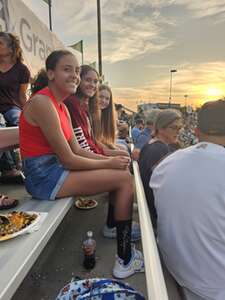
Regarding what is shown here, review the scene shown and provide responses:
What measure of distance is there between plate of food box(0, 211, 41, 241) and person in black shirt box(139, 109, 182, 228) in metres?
0.94

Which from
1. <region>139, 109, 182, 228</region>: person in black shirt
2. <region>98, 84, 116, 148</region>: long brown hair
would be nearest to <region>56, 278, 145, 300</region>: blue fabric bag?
<region>139, 109, 182, 228</region>: person in black shirt

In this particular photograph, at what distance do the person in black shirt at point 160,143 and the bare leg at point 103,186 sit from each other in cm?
26

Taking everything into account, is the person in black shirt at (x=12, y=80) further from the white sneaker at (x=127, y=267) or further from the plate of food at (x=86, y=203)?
the white sneaker at (x=127, y=267)

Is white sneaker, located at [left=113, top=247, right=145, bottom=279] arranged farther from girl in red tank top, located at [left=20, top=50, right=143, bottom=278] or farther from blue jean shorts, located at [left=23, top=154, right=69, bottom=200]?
blue jean shorts, located at [left=23, top=154, right=69, bottom=200]

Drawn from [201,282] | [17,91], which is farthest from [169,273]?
[17,91]

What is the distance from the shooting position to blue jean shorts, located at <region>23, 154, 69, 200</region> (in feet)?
6.58

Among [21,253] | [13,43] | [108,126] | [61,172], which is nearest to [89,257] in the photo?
[61,172]

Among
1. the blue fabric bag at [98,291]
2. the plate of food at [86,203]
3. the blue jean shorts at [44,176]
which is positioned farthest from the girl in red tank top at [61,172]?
the plate of food at [86,203]

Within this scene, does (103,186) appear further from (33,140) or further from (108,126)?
(108,126)

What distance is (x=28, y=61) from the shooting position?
219 inches

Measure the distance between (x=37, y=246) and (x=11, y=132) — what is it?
1.42 m

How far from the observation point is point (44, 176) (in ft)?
6.62

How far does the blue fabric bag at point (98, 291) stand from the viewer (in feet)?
3.84

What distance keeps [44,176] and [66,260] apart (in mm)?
661
